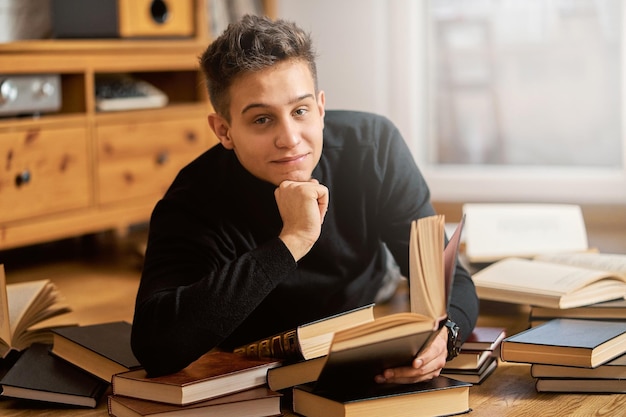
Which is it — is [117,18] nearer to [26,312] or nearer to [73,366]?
[26,312]

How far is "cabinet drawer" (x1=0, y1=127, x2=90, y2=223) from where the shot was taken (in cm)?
246

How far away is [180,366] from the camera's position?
4.69 feet

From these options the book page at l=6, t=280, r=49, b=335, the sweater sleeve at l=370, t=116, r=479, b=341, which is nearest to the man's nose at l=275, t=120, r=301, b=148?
the sweater sleeve at l=370, t=116, r=479, b=341

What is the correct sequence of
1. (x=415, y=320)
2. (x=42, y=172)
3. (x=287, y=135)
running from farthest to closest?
1. (x=42, y=172)
2. (x=287, y=135)
3. (x=415, y=320)

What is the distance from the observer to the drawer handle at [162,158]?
2.91 metres

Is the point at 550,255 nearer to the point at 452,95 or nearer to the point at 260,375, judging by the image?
the point at 260,375

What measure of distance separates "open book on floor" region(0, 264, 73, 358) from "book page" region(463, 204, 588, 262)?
96 cm

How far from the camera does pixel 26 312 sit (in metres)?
1.81

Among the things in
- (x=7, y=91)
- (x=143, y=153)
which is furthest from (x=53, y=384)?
(x=143, y=153)

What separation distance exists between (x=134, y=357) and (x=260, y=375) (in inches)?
9.2

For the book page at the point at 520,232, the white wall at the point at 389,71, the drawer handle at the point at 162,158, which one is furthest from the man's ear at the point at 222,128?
the white wall at the point at 389,71

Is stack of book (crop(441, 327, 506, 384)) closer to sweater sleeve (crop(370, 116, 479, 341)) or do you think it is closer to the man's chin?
sweater sleeve (crop(370, 116, 479, 341))

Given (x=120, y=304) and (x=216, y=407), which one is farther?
(x=120, y=304)

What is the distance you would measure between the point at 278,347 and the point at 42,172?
1.27m
